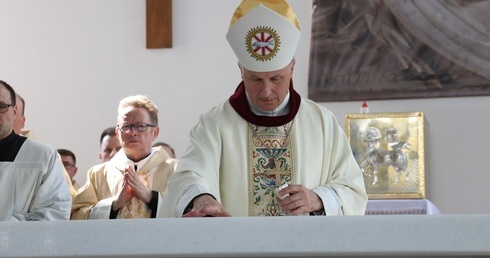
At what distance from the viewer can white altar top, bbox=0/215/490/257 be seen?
101 inches

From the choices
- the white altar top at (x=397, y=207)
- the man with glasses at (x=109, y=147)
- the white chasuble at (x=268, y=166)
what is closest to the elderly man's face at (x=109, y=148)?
the man with glasses at (x=109, y=147)

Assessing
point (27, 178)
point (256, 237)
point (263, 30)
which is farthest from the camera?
point (27, 178)

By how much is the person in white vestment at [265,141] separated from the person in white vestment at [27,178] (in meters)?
0.92

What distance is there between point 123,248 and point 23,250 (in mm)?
273

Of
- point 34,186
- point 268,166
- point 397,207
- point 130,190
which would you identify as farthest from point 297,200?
point 397,207

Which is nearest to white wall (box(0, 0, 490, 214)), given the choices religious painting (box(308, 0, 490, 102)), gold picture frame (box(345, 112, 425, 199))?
religious painting (box(308, 0, 490, 102))

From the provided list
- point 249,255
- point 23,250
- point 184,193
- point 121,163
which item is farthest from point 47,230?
point 121,163

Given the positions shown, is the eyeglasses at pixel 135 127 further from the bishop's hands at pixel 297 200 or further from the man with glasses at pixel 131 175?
the bishop's hands at pixel 297 200

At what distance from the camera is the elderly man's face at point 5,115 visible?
187 inches

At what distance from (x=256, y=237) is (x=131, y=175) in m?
2.80

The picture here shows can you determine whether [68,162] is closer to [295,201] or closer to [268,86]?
[268,86]

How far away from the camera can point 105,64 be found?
29.2 ft

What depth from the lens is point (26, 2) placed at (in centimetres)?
911

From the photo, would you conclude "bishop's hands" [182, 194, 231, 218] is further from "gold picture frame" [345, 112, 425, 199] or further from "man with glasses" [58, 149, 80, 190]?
"man with glasses" [58, 149, 80, 190]
